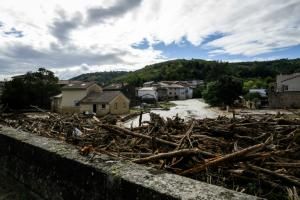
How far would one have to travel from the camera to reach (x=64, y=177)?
2.98 meters

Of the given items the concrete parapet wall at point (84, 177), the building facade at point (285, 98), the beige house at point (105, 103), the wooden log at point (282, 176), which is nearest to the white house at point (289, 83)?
the building facade at point (285, 98)

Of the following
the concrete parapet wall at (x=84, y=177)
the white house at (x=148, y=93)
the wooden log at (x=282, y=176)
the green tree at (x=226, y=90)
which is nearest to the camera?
the concrete parapet wall at (x=84, y=177)

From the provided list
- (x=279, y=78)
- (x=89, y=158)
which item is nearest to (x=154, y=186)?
(x=89, y=158)

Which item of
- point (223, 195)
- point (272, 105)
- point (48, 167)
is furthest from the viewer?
point (272, 105)

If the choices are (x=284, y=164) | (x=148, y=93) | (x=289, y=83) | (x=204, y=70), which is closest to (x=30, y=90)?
(x=148, y=93)

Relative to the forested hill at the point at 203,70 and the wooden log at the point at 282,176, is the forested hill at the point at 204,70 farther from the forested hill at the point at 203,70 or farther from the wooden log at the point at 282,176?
the wooden log at the point at 282,176

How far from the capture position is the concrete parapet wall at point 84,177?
2082 millimetres

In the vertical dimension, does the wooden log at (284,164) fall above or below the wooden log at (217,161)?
below

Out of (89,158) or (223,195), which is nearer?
(223,195)

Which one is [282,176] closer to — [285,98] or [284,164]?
[284,164]

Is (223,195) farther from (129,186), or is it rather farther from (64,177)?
→ (64,177)

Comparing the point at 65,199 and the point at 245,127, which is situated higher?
the point at 245,127

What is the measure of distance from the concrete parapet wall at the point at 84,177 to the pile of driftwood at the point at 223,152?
0.31 metres

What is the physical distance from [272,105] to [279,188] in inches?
1951
